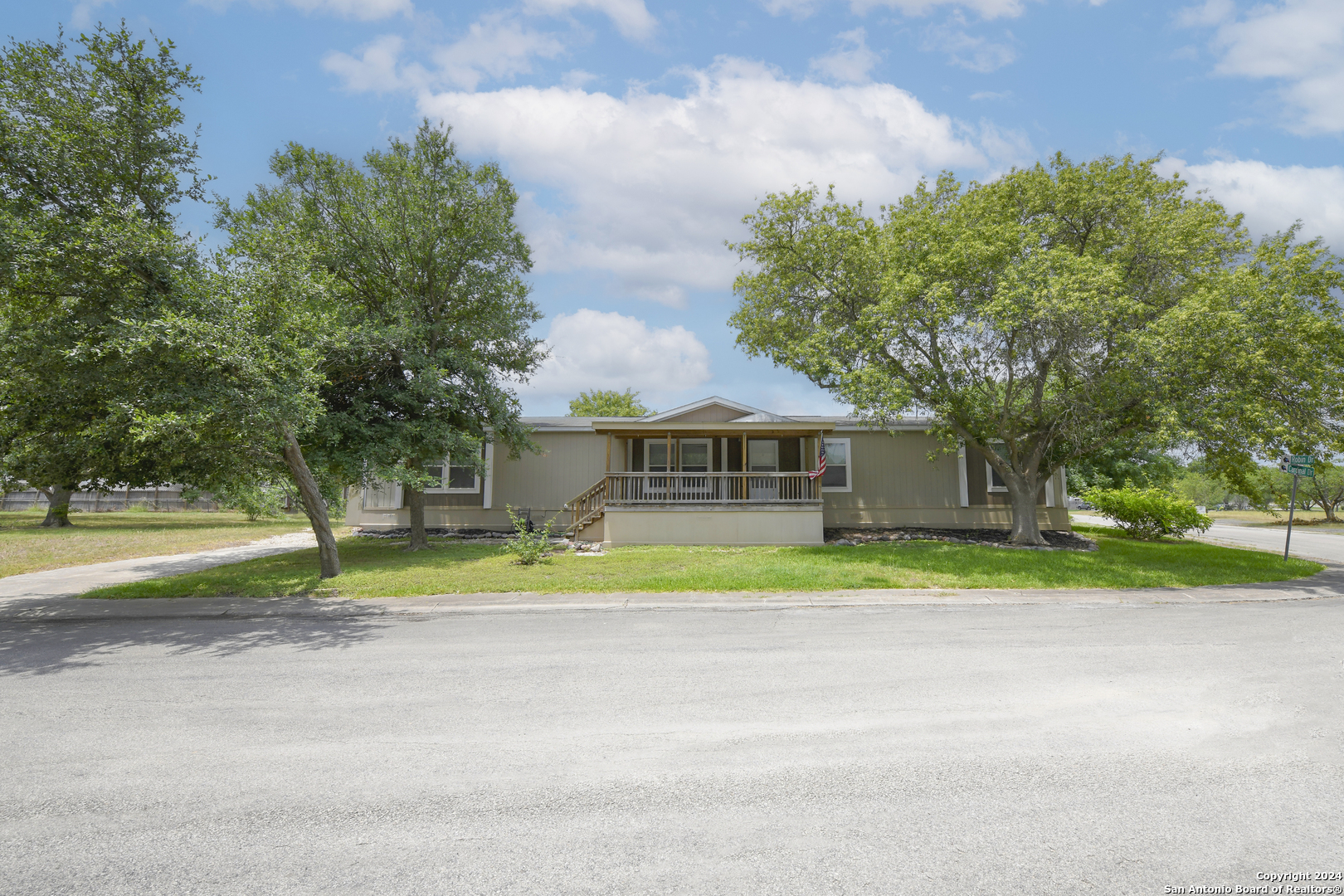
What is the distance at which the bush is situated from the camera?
18.8 metres

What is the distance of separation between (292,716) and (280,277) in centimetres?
691

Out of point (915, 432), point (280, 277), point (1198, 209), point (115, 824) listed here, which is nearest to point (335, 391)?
point (280, 277)

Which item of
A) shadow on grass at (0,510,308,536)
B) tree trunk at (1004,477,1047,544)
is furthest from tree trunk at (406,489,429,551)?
tree trunk at (1004,477,1047,544)

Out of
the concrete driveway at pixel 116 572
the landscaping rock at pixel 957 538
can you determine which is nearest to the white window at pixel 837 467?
the landscaping rock at pixel 957 538

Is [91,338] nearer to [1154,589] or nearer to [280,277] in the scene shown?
[280,277]

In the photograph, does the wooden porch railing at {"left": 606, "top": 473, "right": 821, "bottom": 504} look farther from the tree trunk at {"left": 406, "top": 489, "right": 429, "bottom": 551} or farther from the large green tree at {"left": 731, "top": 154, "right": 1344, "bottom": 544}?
the tree trunk at {"left": 406, "top": 489, "right": 429, "bottom": 551}

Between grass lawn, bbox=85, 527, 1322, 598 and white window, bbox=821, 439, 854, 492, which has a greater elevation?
white window, bbox=821, 439, 854, 492

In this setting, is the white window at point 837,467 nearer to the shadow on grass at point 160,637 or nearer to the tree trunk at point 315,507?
the tree trunk at point 315,507

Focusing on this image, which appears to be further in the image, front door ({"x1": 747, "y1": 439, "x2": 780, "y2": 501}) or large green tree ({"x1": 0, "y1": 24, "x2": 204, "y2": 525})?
Answer: front door ({"x1": 747, "y1": 439, "x2": 780, "y2": 501})

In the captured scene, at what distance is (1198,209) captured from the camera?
14.6 m

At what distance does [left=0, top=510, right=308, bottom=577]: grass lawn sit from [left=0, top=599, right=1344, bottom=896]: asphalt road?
1072 cm

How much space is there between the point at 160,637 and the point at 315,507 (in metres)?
3.82

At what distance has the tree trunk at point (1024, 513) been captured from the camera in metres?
15.9

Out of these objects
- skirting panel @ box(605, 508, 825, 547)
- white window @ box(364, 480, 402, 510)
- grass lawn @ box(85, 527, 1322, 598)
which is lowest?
grass lawn @ box(85, 527, 1322, 598)
